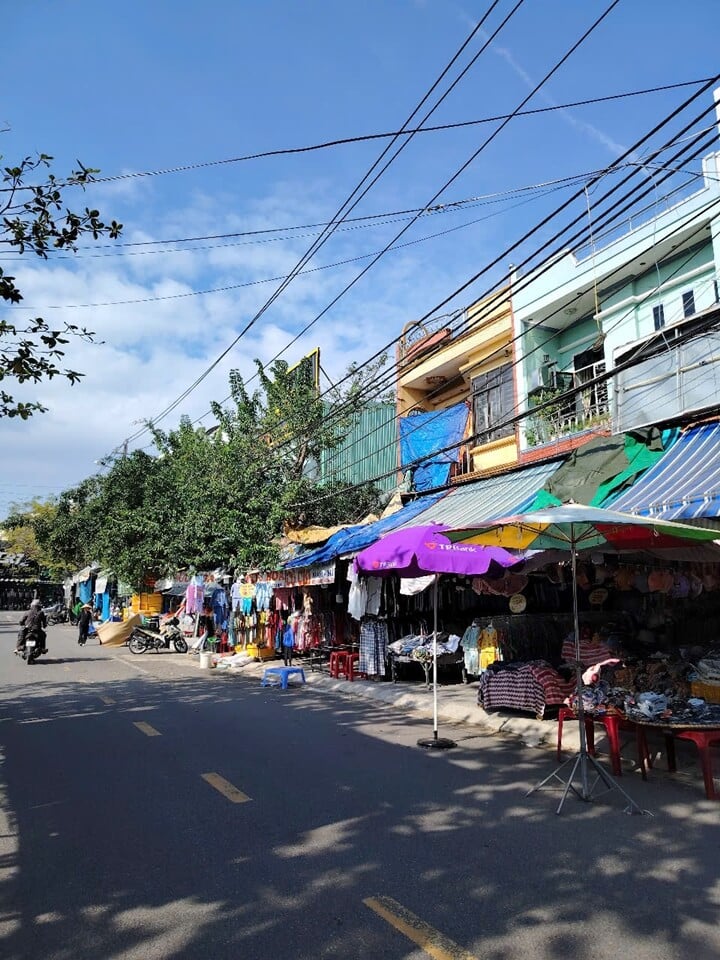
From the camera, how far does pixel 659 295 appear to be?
46.0 feet

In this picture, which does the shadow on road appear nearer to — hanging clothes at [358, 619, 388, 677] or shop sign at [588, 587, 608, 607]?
shop sign at [588, 587, 608, 607]

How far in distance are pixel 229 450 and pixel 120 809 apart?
16.7m

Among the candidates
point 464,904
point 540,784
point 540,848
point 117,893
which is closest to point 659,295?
point 540,784

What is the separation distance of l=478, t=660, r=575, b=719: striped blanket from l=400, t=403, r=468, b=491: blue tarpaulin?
8.51 meters

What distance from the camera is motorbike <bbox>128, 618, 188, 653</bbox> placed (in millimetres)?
23764

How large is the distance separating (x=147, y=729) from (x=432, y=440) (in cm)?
1211

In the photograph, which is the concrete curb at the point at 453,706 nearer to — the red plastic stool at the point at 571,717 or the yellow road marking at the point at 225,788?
the red plastic stool at the point at 571,717

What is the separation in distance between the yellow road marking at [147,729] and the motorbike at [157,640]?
579 inches

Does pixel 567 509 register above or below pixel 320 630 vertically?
above

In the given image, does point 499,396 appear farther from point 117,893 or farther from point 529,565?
point 117,893

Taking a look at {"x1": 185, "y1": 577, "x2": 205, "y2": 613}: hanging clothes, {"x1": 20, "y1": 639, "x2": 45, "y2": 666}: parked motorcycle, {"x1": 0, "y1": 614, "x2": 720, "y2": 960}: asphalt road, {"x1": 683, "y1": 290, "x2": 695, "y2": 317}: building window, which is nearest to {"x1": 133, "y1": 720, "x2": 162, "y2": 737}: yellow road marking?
{"x1": 0, "y1": 614, "x2": 720, "y2": 960}: asphalt road

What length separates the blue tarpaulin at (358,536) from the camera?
1457 cm

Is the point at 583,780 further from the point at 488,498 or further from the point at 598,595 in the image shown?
the point at 488,498

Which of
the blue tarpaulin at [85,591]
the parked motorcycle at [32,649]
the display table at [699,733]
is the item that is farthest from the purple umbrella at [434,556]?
the blue tarpaulin at [85,591]
